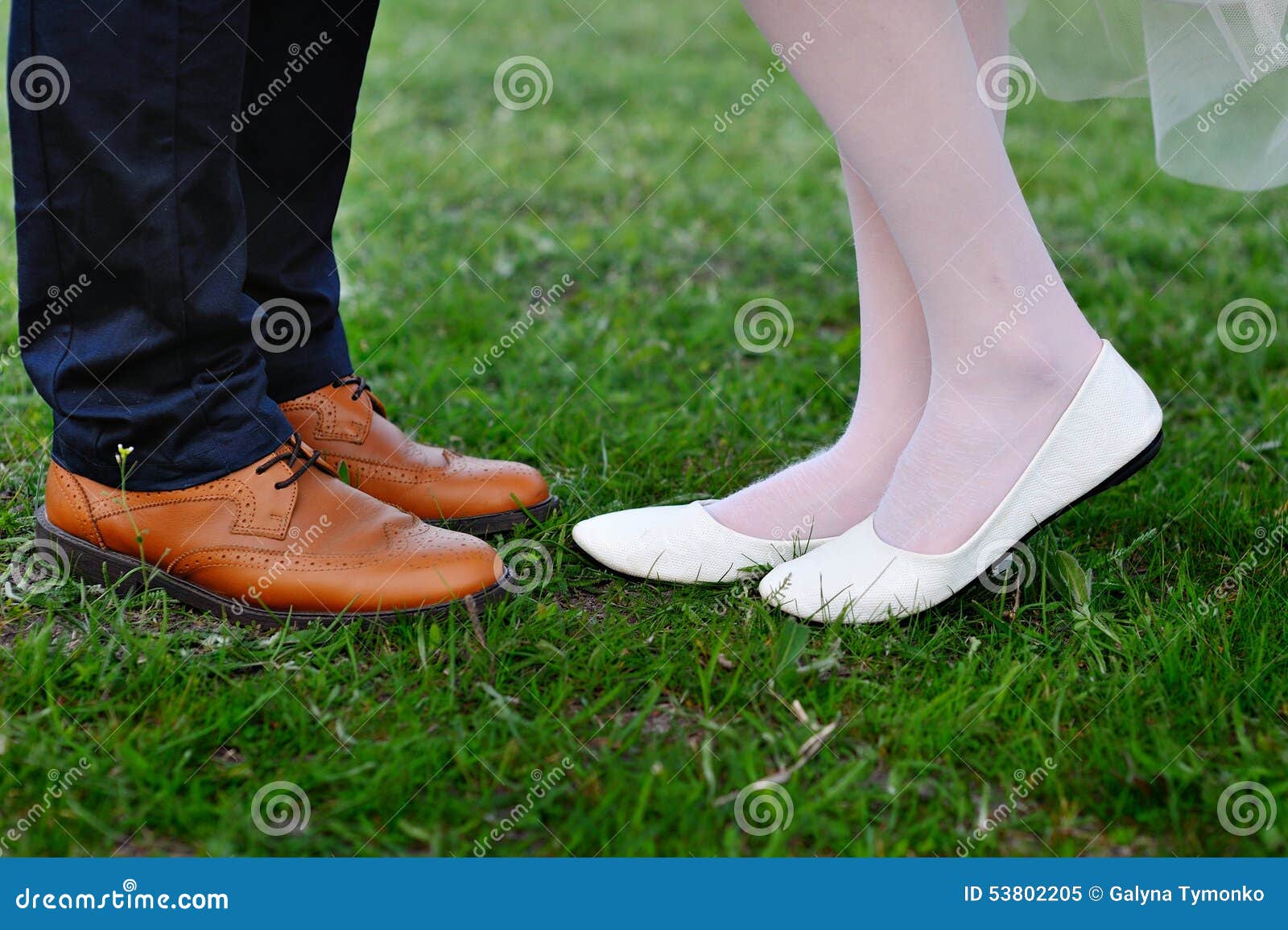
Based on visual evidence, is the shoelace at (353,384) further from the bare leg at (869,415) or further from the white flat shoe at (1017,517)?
the white flat shoe at (1017,517)

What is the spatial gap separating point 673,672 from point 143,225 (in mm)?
759

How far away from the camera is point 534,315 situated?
2.52 meters

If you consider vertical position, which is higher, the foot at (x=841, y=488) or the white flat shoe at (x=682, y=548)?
the foot at (x=841, y=488)

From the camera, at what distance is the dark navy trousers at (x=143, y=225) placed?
1175 millimetres

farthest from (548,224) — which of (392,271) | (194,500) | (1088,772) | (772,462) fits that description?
(1088,772)

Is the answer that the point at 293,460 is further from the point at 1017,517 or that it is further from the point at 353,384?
the point at 1017,517

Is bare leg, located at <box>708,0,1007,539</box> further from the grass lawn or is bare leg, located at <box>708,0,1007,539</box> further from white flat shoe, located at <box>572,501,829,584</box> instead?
the grass lawn

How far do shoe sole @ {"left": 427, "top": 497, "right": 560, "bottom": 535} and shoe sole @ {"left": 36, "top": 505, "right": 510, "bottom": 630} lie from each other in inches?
8.6

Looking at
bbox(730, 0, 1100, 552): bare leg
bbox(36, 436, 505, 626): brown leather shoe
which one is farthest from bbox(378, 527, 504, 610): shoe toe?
bbox(730, 0, 1100, 552): bare leg

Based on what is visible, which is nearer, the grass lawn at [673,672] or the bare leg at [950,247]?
the grass lawn at [673,672]

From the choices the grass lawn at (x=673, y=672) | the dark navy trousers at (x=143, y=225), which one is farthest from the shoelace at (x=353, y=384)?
the grass lawn at (x=673, y=672)

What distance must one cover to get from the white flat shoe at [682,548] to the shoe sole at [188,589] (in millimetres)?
150

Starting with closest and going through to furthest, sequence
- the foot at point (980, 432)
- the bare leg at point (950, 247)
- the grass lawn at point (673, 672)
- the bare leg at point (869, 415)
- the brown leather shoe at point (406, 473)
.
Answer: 1. the grass lawn at point (673, 672)
2. the bare leg at point (950, 247)
3. the foot at point (980, 432)
4. the bare leg at point (869, 415)
5. the brown leather shoe at point (406, 473)

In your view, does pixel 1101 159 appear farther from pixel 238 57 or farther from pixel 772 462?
pixel 238 57
